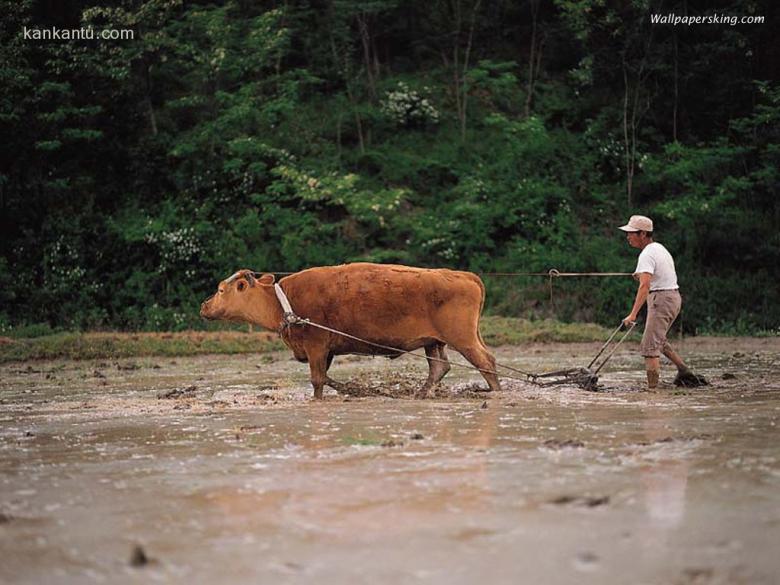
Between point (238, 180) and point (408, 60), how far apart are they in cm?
711

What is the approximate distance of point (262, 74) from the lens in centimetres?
2872

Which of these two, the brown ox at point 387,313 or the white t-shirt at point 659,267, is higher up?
the white t-shirt at point 659,267

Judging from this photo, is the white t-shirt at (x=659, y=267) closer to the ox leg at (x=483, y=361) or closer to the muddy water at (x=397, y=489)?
the muddy water at (x=397, y=489)

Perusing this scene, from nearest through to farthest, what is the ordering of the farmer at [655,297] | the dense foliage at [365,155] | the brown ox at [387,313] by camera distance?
the farmer at [655,297]
the brown ox at [387,313]
the dense foliage at [365,155]

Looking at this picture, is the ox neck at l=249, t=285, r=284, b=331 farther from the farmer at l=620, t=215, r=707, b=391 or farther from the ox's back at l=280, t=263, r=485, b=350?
the farmer at l=620, t=215, r=707, b=391

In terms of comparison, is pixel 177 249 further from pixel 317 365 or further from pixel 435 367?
pixel 435 367

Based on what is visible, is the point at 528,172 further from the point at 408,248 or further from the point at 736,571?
the point at 736,571

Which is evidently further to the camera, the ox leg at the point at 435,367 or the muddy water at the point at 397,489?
the ox leg at the point at 435,367

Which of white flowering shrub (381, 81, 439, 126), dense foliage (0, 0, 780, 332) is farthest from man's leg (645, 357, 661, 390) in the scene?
white flowering shrub (381, 81, 439, 126)

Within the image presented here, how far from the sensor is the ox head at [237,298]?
12586mm

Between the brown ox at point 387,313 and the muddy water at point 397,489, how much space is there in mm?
749

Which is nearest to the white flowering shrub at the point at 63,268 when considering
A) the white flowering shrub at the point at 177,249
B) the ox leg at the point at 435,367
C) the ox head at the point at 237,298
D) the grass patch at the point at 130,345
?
the white flowering shrub at the point at 177,249

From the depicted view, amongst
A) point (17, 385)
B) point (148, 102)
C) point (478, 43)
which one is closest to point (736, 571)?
point (17, 385)

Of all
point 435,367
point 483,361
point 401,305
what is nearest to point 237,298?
point 401,305
